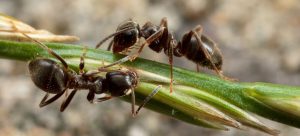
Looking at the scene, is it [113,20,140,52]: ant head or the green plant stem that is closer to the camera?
the green plant stem

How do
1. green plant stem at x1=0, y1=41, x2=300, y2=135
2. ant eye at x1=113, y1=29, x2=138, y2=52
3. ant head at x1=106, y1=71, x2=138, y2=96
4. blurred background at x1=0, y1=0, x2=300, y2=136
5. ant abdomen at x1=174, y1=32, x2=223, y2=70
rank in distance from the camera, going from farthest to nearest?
blurred background at x1=0, y1=0, x2=300, y2=136, ant abdomen at x1=174, y1=32, x2=223, y2=70, ant eye at x1=113, y1=29, x2=138, y2=52, ant head at x1=106, y1=71, x2=138, y2=96, green plant stem at x1=0, y1=41, x2=300, y2=135

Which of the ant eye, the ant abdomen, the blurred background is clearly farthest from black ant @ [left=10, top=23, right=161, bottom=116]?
the blurred background

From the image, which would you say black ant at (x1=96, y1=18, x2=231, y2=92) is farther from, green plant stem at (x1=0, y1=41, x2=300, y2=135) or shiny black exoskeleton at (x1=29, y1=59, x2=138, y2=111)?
green plant stem at (x1=0, y1=41, x2=300, y2=135)

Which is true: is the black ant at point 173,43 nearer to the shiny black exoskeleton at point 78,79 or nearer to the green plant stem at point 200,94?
the shiny black exoskeleton at point 78,79

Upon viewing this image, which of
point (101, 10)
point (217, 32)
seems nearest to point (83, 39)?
point (101, 10)

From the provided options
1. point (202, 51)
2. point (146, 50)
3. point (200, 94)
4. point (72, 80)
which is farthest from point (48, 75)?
point (146, 50)

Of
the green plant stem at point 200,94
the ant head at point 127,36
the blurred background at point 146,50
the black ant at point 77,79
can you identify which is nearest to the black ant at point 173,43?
the ant head at point 127,36

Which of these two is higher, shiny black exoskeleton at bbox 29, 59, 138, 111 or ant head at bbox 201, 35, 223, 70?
ant head at bbox 201, 35, 223, 70

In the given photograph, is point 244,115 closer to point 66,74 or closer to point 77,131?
point 66,74
